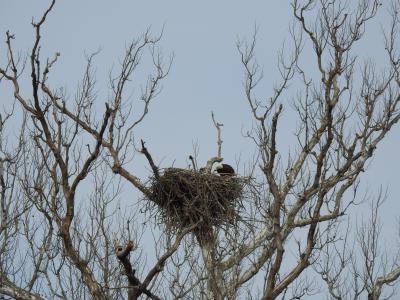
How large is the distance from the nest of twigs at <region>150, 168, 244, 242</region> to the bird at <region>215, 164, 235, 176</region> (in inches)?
5.2

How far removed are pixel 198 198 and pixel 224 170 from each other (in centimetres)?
84

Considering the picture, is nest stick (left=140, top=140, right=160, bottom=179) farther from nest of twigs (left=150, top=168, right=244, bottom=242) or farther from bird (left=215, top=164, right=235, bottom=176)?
bird (left=215, top=164, right=235, bottom=176)

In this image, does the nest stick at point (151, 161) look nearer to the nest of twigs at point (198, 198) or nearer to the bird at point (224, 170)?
the nest of twigs at point (198, 198)

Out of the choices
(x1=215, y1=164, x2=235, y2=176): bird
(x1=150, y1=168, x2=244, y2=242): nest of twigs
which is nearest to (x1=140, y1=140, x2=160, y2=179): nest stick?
(x1=150, y1=168, x2=244, y2=242): nest of twigs

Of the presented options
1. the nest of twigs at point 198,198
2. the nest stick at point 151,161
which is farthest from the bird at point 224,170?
Answer: the nest stick at point 151,161

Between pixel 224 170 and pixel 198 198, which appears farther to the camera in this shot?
pixel 224 170

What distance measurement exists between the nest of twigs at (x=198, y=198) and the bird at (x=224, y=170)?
0.44 feet

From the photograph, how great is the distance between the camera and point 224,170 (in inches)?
364

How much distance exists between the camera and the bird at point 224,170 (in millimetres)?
9156

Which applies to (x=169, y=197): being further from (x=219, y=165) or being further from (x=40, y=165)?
(x=40, y=165)

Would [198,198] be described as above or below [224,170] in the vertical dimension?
below

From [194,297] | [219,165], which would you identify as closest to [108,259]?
[194,297]

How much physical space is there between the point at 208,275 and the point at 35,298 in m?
2.02

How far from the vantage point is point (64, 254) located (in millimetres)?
8102
